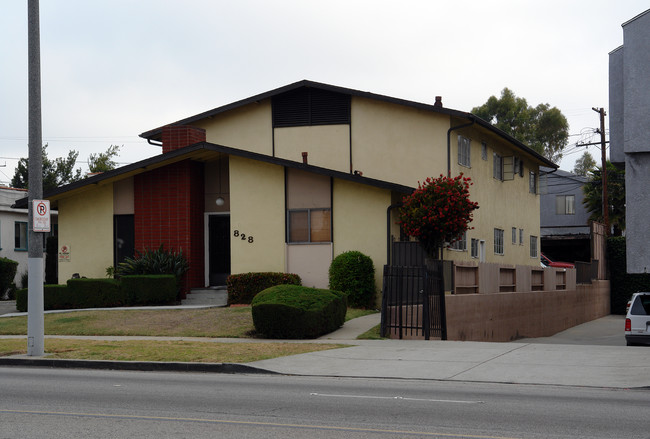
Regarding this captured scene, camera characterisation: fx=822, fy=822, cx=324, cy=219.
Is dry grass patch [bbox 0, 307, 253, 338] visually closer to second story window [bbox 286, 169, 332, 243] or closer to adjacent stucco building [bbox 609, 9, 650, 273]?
second story window [bbox 286, 169, 332, 243]

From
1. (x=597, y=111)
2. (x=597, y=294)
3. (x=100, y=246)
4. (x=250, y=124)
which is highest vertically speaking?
(x=597, y=111)

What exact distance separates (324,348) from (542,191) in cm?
2867

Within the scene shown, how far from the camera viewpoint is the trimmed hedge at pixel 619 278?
43562 mm

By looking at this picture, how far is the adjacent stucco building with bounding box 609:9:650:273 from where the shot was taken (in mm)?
19797

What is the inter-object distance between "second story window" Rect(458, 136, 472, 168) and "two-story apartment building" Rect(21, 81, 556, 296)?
0.14 ft

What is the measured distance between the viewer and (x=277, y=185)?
26.5 metres

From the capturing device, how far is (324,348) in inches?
669

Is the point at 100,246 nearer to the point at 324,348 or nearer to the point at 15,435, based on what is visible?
the point at 324,348

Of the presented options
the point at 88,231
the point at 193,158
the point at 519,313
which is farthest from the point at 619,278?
the point at 88,231

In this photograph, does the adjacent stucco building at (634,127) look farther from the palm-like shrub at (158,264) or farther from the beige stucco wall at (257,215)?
the palm-like shrub at (158,264)

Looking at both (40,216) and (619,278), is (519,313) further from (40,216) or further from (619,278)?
(619,278)

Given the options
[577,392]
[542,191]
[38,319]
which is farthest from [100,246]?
[542,191]

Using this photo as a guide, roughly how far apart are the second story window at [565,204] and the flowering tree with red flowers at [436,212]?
128 ft

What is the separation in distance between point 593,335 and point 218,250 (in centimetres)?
1447
